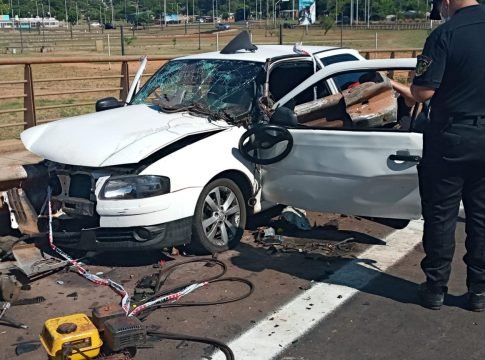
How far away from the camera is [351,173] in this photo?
5426 millimetres

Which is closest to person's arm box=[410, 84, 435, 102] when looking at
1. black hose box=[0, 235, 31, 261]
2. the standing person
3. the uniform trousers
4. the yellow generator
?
the standing person

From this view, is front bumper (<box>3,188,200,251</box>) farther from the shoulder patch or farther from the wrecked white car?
the shoulder patch

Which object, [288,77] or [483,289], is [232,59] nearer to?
[288,77]

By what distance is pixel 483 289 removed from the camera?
4.52 metres

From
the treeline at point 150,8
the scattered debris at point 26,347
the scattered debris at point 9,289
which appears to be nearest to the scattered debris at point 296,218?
the scattered debris at point 9,289

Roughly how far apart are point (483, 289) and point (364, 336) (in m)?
0.92

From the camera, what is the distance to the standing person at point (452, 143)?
4.12 meters

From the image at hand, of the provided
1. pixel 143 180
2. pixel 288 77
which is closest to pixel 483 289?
pixel 143 180

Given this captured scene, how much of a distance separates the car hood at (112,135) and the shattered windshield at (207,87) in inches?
10.8

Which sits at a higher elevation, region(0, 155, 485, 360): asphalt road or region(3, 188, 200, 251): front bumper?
region(3, 188, 200, 251): front bumper

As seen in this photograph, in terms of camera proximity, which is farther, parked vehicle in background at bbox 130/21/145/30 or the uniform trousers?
parked vehicle in background at bbox 130/21/145/30

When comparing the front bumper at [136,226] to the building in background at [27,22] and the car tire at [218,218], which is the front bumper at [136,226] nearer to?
the car tire at [218,218]

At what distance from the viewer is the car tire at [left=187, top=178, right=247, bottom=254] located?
555cm

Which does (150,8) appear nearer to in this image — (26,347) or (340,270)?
(340,270)
